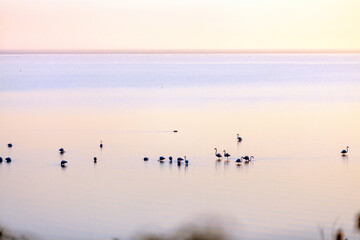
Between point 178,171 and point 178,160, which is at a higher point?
point 178,160

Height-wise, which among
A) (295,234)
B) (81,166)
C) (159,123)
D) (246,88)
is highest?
(246,88)

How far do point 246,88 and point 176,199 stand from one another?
39.7 meters

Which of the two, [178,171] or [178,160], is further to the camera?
[178,160]

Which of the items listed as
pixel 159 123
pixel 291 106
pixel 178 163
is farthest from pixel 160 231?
pixel 291 106

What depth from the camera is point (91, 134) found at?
29.5 meters

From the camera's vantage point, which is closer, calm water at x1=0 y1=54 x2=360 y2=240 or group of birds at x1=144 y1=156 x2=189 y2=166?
calm water at x1=0 y1=54 x2=360 y2=240

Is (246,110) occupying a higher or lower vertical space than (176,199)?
higher

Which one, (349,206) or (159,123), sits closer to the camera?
(349,206)

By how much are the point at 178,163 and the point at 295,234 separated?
8.04 metres

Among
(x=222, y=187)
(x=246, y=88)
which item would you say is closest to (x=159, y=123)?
(x=222, y=187)

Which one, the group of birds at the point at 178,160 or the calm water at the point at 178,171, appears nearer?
the calm water at the point at 178,171

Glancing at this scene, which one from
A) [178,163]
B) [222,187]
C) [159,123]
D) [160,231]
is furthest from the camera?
[159,123]

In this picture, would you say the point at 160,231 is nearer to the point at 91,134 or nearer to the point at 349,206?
the point at 349,206

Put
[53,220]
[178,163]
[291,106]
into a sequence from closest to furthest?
[53,220], [178,163], [291,106]
